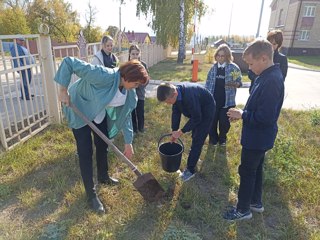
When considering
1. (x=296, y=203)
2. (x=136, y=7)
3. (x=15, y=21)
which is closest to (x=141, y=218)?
(x=296, y=203)

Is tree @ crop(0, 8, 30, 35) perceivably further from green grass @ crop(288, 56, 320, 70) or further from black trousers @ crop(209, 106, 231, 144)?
black trousers @ crop(209, 106, 231, 144)

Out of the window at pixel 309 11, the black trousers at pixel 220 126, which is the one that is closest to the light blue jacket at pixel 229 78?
the black trousers at pixel 220 126

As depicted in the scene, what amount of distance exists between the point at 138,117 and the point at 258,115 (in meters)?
2.85

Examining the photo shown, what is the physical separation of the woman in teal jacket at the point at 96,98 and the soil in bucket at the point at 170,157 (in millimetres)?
437

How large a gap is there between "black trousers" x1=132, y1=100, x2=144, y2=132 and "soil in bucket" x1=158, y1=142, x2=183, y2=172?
4.77 feet

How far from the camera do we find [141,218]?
8.59ft

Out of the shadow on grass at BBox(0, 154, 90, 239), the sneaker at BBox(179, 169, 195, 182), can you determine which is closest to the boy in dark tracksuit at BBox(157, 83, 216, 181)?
the sneaker at BBox(179, 169, 195, 182)

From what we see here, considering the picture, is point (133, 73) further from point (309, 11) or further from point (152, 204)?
point (309, 11)

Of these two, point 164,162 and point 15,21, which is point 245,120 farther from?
point 15,21

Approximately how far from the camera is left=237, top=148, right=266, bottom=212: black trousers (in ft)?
7.55

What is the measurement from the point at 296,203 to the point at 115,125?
2.26 meters

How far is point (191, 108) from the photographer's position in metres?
2.84

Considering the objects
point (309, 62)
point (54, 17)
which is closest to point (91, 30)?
point (54, 17)

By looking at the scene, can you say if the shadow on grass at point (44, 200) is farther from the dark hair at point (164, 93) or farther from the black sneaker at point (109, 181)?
the dark hair at point (164, 93)
